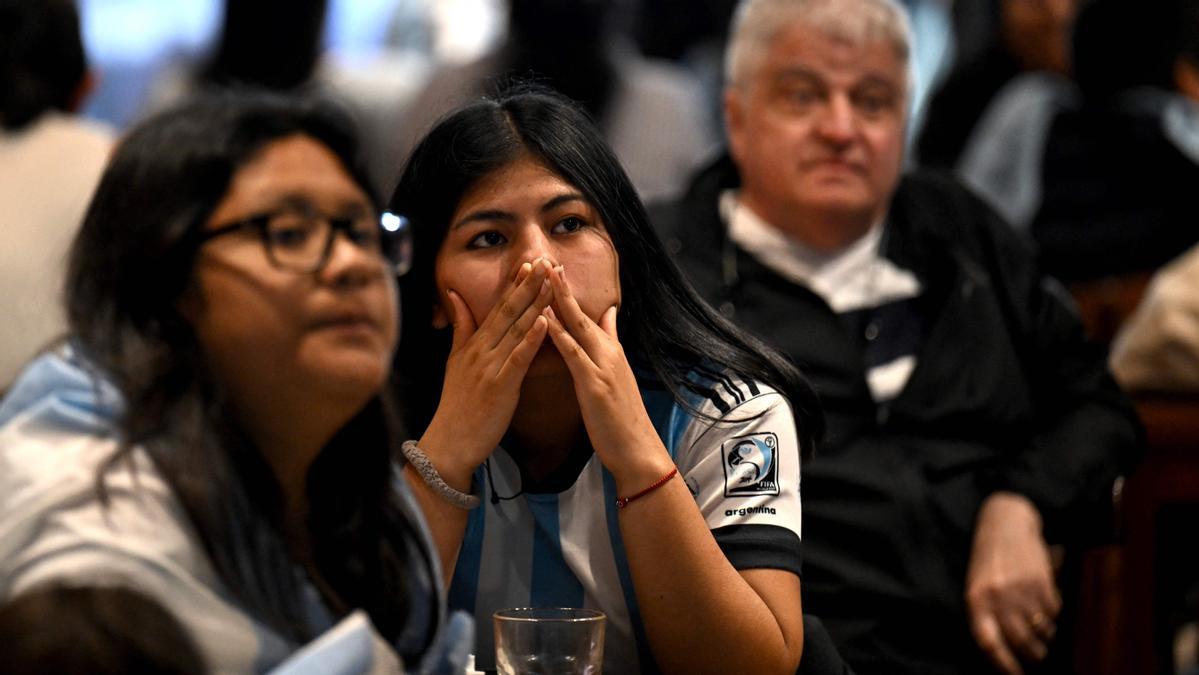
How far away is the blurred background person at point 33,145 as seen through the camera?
2.12 meters

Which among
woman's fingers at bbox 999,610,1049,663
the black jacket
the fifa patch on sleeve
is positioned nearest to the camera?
the fifa patch on sleeve

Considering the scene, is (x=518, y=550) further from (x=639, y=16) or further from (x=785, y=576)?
(x=639, y=16)

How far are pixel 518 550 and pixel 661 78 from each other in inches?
64.5

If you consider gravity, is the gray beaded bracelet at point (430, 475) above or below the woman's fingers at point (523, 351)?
below

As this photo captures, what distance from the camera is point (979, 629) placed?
210 cm

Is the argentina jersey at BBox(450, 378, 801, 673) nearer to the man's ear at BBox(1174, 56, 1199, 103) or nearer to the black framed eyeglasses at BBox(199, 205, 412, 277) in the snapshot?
the black framed eyeglasses at BBox(199, 205, 412, 277)

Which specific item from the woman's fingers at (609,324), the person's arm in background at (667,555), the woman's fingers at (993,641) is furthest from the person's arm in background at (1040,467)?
the woman's fingers at (609,324)

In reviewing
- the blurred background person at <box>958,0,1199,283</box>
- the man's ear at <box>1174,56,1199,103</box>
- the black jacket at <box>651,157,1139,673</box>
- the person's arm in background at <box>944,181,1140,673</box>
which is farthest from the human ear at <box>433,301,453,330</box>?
the man's ear at <box>1174,56,1199,103</box>

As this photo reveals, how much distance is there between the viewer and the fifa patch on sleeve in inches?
53.9

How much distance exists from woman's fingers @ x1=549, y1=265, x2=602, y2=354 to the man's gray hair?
1.03 m

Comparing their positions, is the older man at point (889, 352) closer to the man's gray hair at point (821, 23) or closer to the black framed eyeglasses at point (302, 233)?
the man's gray hair at point (821, 23)

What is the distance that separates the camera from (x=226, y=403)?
1117mm

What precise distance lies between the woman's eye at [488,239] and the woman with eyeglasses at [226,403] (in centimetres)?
7

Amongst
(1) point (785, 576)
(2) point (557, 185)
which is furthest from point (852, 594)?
(2) point (557, 185)
